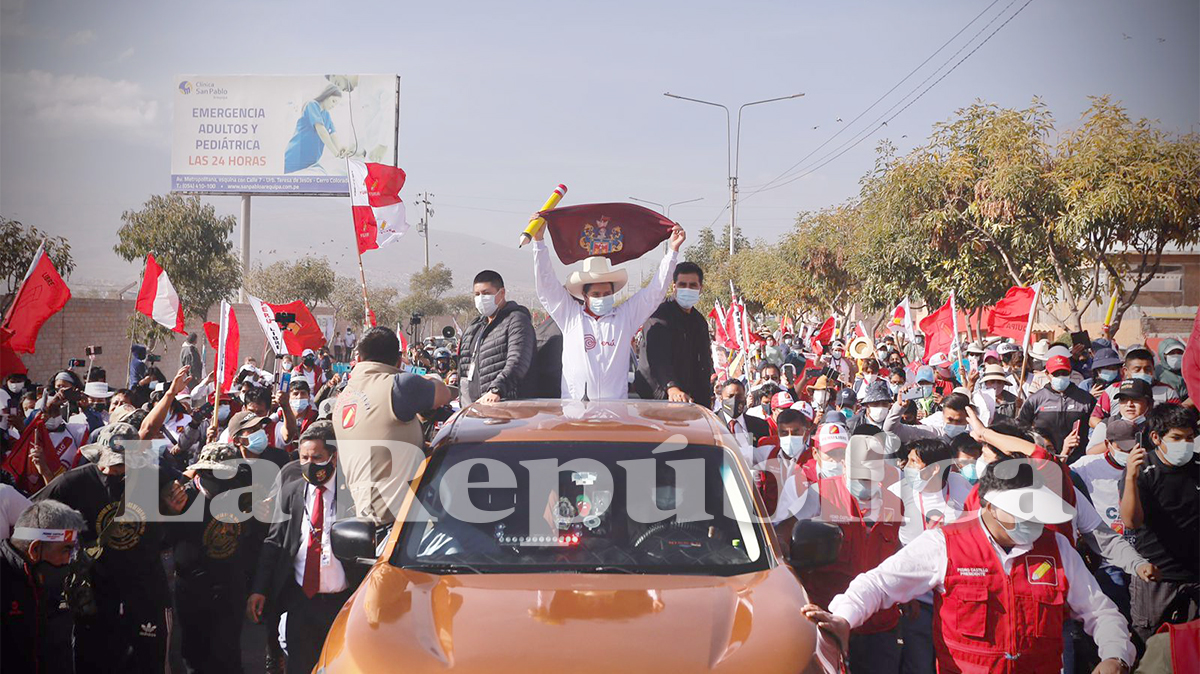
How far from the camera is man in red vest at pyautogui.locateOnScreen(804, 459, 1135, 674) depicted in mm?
4027

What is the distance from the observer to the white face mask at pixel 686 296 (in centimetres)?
757

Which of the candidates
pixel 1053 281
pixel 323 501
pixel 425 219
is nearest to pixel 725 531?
pixel 323 501

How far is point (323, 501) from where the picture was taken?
5.70 m

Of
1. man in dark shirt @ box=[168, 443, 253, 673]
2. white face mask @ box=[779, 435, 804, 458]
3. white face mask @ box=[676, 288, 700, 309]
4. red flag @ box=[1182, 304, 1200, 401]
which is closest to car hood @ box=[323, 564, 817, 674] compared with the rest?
man in dark shirt @ box=[168, 443, 253, 673]

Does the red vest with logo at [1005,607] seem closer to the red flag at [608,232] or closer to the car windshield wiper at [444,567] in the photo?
the car windshield wiper at [444,567]

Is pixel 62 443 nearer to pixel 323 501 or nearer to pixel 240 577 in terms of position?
pixel 240 577

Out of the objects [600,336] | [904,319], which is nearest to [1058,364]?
[600,336]

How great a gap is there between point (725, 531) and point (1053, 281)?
17041mm

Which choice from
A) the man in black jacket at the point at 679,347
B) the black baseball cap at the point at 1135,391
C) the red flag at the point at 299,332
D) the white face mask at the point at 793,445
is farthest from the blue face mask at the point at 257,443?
the red flag at the point at 299,332

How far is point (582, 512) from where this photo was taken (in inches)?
170

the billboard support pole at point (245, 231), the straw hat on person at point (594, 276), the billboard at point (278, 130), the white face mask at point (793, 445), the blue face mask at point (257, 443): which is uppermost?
the billboard at point (278, 130)

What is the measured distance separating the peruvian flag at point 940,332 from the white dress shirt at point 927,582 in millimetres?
11287

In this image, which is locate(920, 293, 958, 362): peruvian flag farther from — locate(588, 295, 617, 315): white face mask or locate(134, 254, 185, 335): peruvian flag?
locate(134, 254, 185, 335): peruvian flag

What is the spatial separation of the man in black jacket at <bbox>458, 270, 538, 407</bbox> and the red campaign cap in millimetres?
4994
